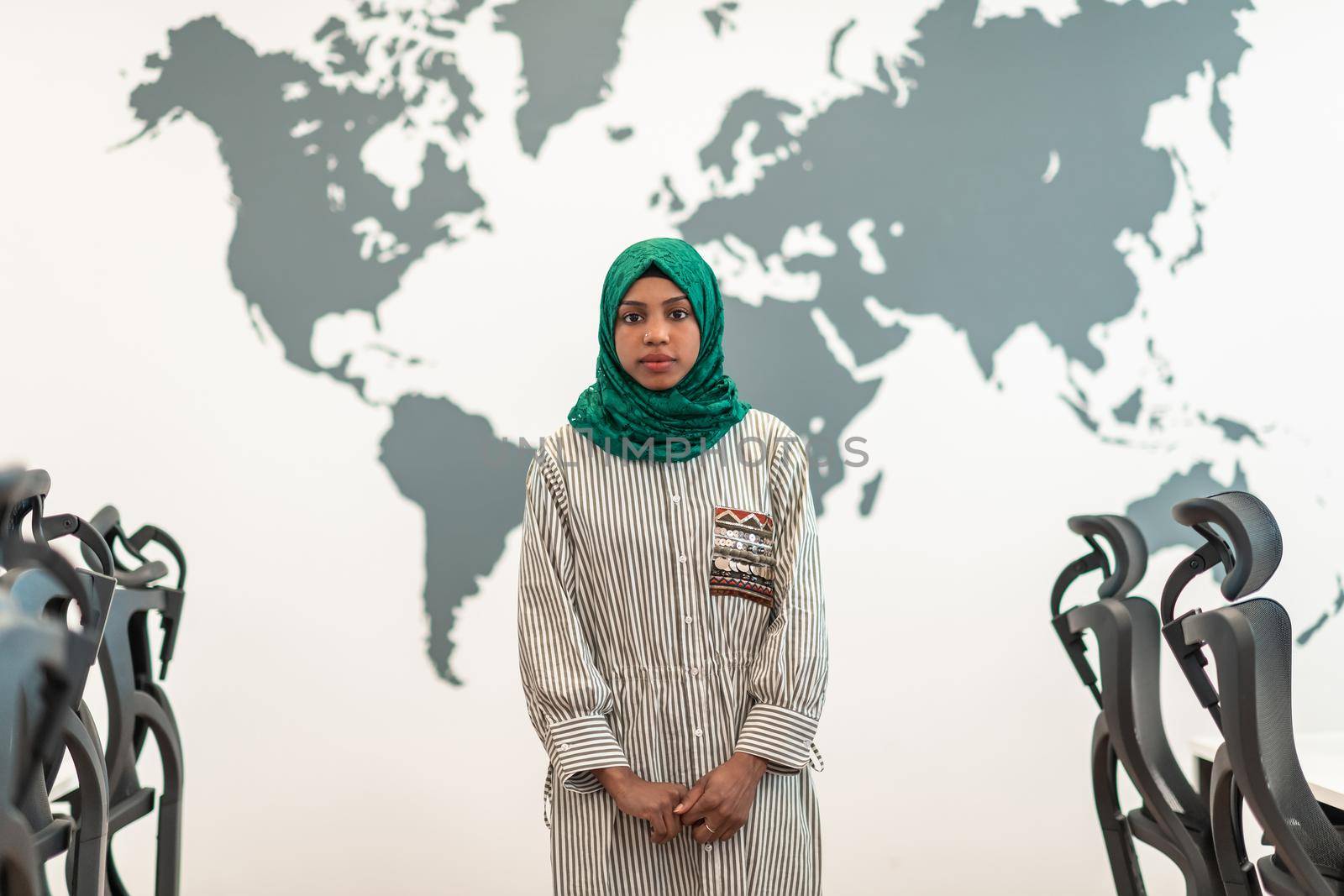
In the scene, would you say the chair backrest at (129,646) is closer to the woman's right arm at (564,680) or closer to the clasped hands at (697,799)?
the woman's right arm at (564,680)

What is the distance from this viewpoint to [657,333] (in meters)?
1.45

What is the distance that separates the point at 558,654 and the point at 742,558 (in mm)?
274

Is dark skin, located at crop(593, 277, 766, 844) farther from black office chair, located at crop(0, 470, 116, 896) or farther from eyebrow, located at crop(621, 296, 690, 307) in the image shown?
black office chair, located at crop(0, 470, 116, 896)

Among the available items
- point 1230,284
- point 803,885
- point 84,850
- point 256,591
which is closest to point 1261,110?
point 1230,284

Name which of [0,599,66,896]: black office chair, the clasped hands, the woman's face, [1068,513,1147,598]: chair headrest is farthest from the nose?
[1068,513,1147,598]: chair headrest

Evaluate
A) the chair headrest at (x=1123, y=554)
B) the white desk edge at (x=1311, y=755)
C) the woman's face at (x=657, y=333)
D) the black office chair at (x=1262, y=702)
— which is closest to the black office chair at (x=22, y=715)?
the woman's face at (x=657, y=333)

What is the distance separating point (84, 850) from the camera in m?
1.68

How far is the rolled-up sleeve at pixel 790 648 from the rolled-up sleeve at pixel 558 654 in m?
0.19

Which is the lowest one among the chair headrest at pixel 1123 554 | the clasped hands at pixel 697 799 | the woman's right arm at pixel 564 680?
the clasped hands at pixel 697 799

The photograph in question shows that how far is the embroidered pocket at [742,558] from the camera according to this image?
1.45m

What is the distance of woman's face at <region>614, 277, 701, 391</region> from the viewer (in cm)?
146

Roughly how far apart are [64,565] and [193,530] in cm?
130

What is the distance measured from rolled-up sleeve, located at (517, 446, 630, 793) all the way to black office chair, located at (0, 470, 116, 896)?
532 millimetres

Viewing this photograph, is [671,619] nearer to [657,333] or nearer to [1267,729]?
[657,333]
